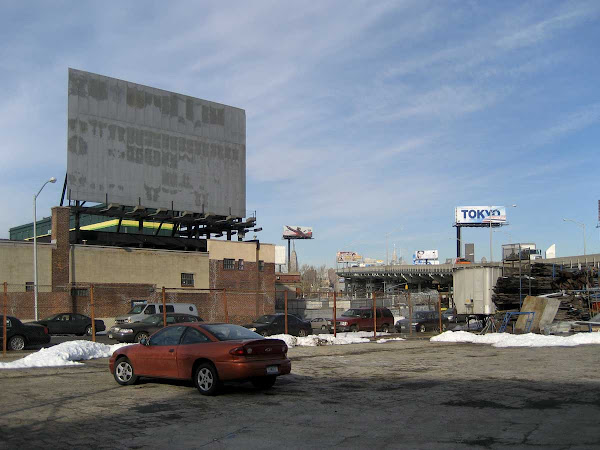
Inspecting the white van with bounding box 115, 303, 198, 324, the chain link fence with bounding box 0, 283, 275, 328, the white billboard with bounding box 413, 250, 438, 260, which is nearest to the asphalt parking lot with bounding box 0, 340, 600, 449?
the white van with bounding box 115, 303, 198, 324

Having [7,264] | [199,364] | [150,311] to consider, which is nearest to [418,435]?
[199,364]

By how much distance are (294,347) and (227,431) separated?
15028 millimetres

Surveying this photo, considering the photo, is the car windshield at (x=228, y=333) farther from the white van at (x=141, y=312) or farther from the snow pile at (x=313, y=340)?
the white van at (x=141, y=312)

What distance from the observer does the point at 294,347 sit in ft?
76.5

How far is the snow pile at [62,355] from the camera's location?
653 inches

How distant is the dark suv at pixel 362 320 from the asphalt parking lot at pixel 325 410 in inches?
698

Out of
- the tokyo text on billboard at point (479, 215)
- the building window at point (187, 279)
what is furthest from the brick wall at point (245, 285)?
the tokyo text on billboard at point (479, 215)

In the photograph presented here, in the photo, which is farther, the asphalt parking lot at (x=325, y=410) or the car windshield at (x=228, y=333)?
the car windshield at (x=228, y=333)

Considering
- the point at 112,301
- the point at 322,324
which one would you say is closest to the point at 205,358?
the point at 322,324

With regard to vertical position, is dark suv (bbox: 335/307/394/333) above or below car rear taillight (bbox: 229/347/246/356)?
below

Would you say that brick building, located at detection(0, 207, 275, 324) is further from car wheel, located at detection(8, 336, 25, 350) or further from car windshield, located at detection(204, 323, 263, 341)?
car windshield, located at detection(204, 323, 263, 341)

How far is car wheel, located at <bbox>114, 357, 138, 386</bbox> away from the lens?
12875 mm

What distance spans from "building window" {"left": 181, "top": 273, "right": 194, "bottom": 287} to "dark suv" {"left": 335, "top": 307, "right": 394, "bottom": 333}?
2011 centimetres

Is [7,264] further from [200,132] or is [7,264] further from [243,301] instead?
[200,132]
